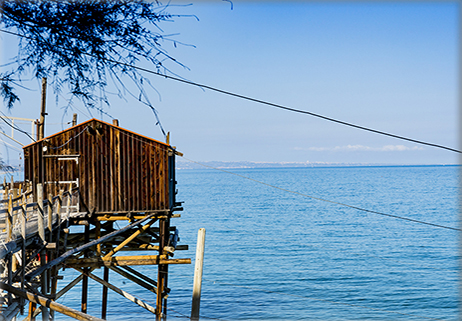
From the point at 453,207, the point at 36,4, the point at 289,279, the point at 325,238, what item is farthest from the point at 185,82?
the point at 453,207

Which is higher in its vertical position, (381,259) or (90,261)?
(90,261)

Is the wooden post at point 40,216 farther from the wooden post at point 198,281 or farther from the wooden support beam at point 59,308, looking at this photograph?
the wooden post at point 198,281

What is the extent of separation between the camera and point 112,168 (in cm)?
1531

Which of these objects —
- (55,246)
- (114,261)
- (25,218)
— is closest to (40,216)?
(55,246)

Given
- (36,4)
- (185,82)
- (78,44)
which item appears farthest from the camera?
(185,82)

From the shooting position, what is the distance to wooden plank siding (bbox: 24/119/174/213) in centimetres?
1524

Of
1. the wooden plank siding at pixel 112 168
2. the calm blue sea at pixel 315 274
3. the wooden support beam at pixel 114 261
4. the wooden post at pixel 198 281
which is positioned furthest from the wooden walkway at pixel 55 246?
the calm blue sea at pixel 315 274

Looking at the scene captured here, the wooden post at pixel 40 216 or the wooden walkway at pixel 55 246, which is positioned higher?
the wooden post at pixel 40 216

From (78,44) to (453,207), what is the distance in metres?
71.9

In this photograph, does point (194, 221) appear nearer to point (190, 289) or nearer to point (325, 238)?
point (325, 238)

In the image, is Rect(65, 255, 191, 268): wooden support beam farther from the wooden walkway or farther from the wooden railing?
the wooden railing

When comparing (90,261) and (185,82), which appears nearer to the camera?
(185,82)

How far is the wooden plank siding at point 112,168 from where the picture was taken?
15.2m

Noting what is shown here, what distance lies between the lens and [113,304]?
79.8 feet
